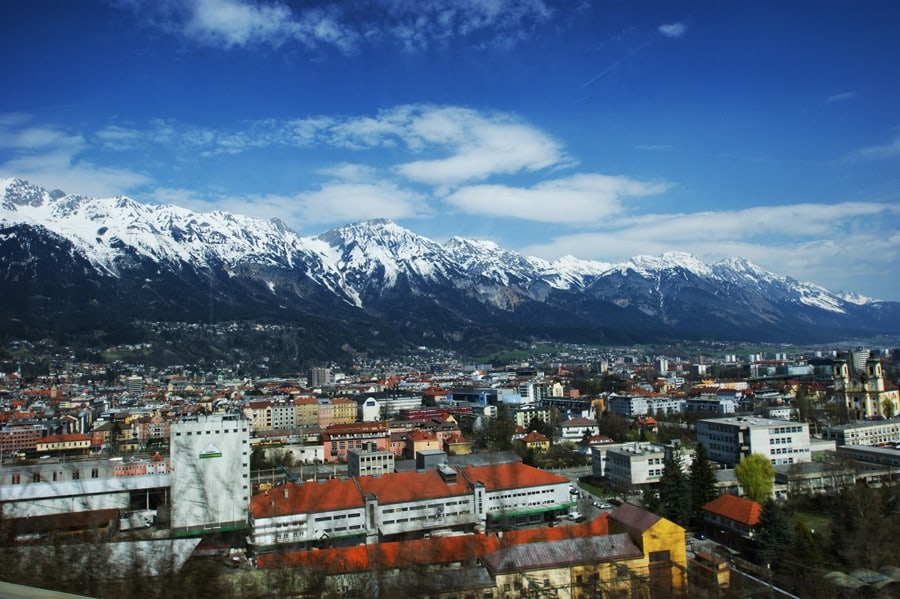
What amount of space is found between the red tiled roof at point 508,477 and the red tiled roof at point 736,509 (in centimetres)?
273

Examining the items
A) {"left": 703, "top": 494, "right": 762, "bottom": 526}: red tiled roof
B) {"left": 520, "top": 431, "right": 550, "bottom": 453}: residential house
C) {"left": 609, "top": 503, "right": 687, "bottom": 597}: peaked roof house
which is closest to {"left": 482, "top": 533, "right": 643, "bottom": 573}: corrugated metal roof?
{"left": 609, "top": 503, "right": 687, "bottom": 597}: peaked roof house

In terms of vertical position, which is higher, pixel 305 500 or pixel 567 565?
pixel 567 565

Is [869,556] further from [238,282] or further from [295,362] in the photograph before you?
[238,282]

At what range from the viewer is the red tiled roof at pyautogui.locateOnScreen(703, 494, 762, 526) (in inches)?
346

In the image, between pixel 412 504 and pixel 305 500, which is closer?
pixel 305 500

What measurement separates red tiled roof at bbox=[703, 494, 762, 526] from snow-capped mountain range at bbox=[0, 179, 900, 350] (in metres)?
Answer: 53.6

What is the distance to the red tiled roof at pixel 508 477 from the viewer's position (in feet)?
36.0

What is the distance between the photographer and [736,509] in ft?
30.0

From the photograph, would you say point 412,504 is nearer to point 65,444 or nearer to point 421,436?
point 421,436

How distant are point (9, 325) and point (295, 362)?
20.2m

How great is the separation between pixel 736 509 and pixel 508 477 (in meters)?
3.68

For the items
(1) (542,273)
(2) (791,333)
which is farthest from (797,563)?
(1) (542,273)

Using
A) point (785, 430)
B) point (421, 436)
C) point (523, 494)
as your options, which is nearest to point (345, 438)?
point (421, 436)

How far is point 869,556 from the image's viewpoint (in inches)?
229
